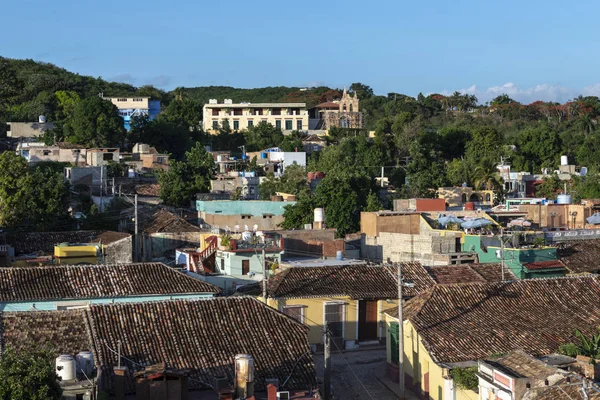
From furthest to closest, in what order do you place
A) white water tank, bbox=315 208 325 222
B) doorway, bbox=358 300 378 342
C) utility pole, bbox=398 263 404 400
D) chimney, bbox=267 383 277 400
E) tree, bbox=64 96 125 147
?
tree, bbox=64 96 125 147 → white water tank, bbox=315 208 325 222 → doorway, bbox=358 300 378 342 → utility pole, bbox=398 263 404 400 → chimney, bbox=267 383 277 400

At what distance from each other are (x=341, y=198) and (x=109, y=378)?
82.0 feet

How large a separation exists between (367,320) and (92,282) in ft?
23.7

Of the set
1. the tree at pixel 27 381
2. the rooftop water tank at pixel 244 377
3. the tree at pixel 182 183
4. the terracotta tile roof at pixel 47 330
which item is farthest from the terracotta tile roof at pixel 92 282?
the tree at pixel 182 183

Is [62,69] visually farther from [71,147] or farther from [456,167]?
[456,167]

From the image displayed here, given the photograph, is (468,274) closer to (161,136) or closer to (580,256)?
(580,256)

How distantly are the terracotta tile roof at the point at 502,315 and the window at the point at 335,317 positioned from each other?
2.34 metres

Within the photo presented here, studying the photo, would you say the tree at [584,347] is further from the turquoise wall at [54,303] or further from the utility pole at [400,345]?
the turquoise wall at [54,303]

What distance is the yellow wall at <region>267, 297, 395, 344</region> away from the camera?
25406mm

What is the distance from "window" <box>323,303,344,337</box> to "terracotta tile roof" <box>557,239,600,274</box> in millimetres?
8303

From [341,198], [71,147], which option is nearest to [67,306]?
[341,198]

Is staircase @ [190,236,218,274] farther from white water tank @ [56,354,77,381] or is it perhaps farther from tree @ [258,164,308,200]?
tree @ [258,164,308,200]

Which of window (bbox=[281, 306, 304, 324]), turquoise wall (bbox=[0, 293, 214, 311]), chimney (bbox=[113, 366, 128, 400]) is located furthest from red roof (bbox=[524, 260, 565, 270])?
chimney (bbox=[113, 366, 128, 400])

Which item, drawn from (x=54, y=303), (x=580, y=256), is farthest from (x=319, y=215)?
(x=54, y=303)

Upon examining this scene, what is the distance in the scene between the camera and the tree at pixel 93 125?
5572 centimetres
